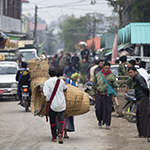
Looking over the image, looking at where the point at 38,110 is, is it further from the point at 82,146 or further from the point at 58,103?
the point at 82,146

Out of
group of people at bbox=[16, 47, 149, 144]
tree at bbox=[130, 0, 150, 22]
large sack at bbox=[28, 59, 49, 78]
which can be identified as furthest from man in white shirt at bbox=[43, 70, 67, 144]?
tree at bbox=[130, 0, 150, 22]

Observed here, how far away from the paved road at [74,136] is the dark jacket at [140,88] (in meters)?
1.00

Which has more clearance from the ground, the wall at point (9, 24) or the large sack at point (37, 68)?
the wall at point (9, 24)

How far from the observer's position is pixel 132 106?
11.6 m

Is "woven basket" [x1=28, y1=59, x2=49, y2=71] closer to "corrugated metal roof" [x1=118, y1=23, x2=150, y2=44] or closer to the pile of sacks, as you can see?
the pile of sacks

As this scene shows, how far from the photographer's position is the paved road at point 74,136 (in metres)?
7.52

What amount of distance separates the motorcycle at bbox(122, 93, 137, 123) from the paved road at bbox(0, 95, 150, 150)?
0.21m

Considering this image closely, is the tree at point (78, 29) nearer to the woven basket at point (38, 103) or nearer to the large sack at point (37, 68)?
the large sack at point (37, 68)

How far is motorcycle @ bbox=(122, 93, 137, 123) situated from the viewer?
1080cm

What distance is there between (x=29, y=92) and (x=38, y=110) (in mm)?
5498

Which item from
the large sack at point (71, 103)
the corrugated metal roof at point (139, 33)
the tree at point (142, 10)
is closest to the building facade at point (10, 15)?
the tree at point (142, 10)

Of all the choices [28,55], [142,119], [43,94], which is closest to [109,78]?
[142,119]

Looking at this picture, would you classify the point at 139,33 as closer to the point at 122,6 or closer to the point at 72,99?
the point at 122,6

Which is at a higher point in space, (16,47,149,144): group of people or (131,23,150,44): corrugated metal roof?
(131,23,150,44): corrugated metal roof
